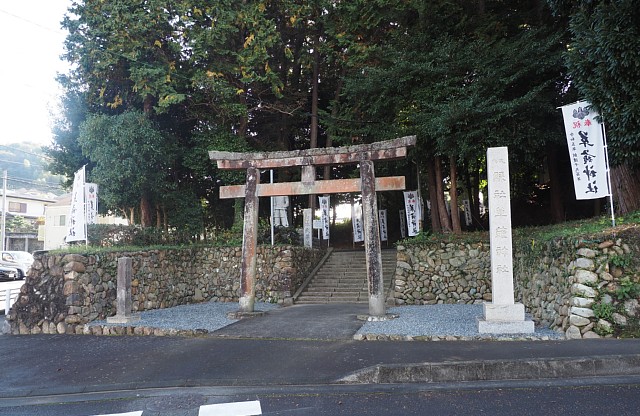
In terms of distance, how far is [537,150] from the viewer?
12.5 m

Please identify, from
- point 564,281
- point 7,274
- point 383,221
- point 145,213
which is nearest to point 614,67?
point 564,281

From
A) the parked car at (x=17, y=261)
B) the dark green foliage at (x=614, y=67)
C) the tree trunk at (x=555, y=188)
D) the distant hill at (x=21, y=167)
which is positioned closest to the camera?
the dark green foliage at (x=614, y=67)

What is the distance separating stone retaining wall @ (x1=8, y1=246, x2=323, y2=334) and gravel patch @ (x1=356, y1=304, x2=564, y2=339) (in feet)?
16.3

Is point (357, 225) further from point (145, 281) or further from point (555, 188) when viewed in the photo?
point (145, 281)

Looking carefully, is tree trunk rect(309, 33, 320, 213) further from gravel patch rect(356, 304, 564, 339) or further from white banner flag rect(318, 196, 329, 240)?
gravel patch rect(356, 304, 564, 339)

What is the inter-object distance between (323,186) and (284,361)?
5.02 meters

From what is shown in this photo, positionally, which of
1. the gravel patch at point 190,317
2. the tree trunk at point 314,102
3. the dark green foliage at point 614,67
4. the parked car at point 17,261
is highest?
the tree trunk at point 314,102

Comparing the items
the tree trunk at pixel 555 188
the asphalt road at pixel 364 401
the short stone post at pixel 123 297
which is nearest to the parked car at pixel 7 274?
the short stone post at pixel 123 297

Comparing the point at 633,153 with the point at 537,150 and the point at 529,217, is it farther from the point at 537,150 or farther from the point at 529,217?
the point at 529,217

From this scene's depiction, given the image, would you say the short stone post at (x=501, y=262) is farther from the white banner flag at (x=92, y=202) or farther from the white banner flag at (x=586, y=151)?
the white banner flag at (x=92, y=202)

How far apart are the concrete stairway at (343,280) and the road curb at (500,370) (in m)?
7.72

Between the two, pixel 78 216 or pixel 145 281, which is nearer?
pixel 78 216

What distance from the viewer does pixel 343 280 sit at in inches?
599

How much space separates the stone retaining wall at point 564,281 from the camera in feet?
22.0
